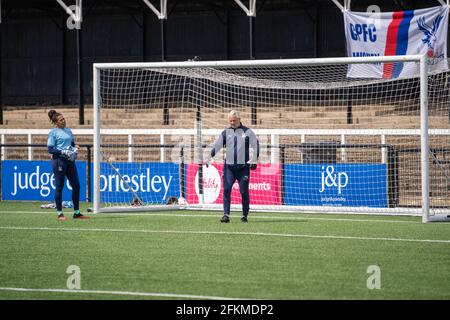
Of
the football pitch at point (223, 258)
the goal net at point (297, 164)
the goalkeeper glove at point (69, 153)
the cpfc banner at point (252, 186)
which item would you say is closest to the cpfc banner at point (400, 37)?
the goal net at point (297, 164)

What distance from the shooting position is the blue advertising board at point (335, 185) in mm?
22328

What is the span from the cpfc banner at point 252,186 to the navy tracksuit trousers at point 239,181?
4510mm

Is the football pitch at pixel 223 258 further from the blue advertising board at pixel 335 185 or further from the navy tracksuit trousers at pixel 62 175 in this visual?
the blue advertising board at pixel 335 185

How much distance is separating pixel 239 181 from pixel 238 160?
38 cm

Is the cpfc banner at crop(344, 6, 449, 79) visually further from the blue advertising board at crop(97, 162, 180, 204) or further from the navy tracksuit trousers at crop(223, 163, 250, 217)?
the navy tracksuit trousers at crop(223, 163, 250, 217)

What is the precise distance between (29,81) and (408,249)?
104 ft

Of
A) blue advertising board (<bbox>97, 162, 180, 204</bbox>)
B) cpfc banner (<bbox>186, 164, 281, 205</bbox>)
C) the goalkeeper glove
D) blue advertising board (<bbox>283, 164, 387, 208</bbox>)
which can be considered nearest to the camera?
the goalkeeper glove

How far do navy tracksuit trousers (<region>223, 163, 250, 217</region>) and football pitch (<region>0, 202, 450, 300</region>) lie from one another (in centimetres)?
36

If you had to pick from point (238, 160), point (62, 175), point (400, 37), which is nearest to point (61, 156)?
point (62, 175)

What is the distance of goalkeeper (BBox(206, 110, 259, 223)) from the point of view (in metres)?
18.3

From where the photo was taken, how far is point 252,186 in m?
23.5

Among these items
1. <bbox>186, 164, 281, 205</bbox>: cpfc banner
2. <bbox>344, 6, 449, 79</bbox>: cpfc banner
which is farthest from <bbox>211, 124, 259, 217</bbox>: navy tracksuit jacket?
<bbox>344, 6, 449, 79</bbox>: cpfc banner
